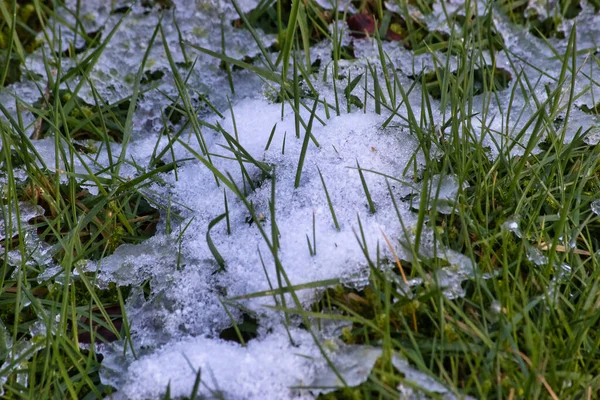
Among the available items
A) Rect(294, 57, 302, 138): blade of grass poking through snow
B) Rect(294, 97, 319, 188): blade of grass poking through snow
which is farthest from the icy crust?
Rect(294, 57, 302, 138): blade of grass poking through snow

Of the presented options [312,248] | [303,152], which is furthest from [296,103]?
[312,248]

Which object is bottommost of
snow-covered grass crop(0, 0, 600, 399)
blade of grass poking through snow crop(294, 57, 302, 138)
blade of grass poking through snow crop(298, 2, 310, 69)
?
snow-covered grass crop(0, 0, 600, 399)

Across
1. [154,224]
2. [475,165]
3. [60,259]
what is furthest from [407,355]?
[60,259]

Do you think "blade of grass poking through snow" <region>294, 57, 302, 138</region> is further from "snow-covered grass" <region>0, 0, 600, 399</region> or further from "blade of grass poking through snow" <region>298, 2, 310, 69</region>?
"blade of grass poking through snow" <region>298, 2, 310, 69</region>

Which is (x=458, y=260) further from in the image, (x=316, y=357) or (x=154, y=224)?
(x=154, y=224)

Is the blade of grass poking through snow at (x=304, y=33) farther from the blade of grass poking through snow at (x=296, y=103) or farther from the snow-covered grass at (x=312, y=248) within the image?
the blade of grass poking through snow at (x=296, y=103)

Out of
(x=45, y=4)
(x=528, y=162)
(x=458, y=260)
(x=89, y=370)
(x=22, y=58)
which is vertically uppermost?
(x=45, y=4)

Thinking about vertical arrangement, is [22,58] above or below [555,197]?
above

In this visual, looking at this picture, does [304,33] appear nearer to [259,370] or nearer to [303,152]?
[303,152]
